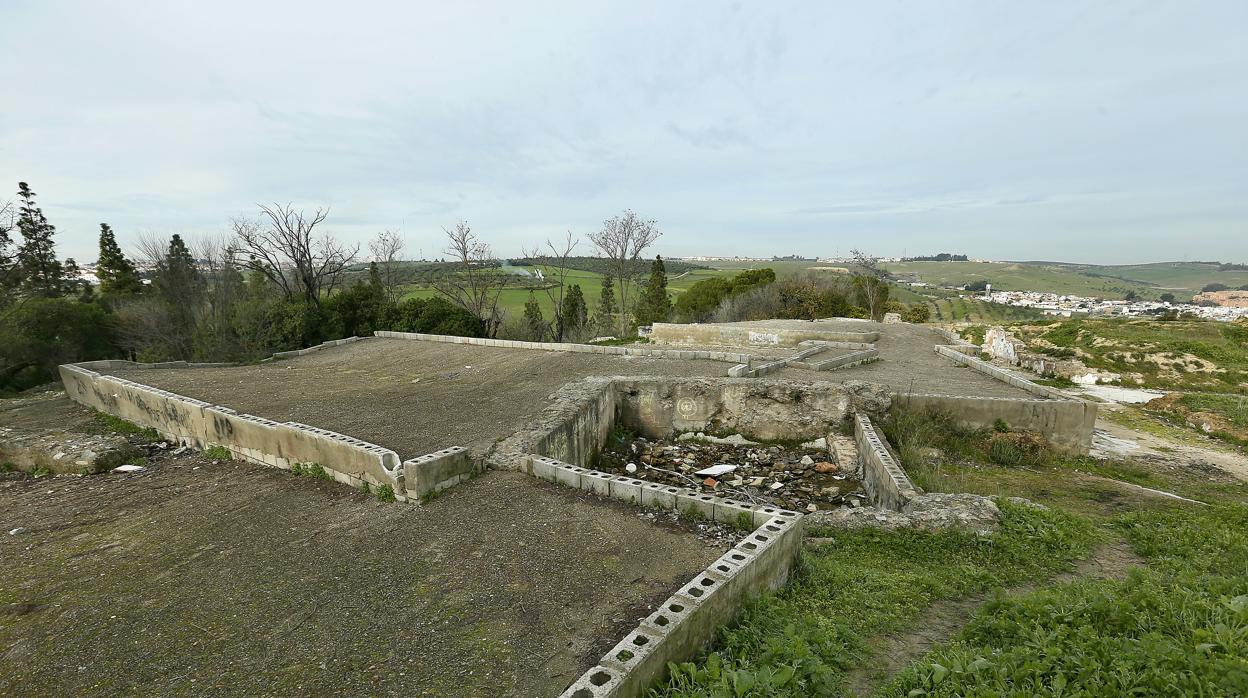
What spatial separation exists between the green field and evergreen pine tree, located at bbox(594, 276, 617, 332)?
203ft

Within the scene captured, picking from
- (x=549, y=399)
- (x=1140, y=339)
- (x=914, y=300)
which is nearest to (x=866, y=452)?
(x=549, y=399)

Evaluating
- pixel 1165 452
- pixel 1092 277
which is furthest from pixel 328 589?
pixel 1092 277

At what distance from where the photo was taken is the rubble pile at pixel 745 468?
7.38 metres

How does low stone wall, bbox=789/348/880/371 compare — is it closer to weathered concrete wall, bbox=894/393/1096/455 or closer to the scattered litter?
weathered concrete wall, bbox=894/393/1096/455

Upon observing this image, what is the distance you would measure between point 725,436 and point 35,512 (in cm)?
965

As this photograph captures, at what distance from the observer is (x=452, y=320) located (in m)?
21.4

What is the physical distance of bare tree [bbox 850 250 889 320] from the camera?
32844 millimetres

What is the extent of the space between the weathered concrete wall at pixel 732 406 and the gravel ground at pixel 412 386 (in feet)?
3.60

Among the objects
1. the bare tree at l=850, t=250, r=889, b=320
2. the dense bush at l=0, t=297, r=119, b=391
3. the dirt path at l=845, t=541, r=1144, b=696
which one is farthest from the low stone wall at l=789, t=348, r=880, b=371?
the dense bush at l=0, t=297, r=119, b=391

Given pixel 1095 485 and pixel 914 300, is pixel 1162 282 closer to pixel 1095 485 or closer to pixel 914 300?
pixel 914 300

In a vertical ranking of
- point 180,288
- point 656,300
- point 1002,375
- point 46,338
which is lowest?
point 1002,375

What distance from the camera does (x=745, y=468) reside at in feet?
27.6

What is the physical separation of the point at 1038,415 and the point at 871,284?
27701 millimetres

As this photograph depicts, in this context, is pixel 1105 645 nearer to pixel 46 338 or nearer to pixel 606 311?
pixel 46 338
